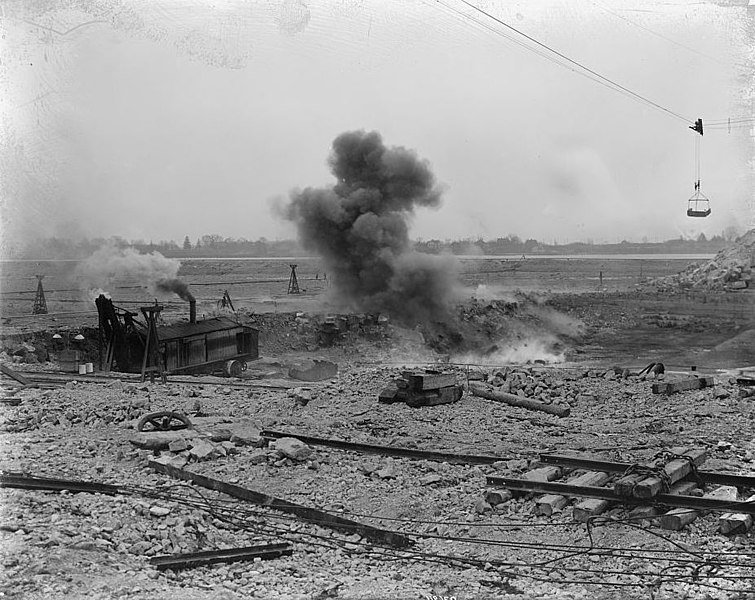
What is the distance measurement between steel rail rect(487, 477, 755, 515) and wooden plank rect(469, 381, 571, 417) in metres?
4.65

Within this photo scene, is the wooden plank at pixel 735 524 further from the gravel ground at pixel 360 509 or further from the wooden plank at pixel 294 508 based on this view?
the wooden plank at pixel 294 508

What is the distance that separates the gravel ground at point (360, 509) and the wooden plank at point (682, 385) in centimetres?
30

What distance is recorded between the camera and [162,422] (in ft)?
36.6

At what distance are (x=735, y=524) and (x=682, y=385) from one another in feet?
24.2

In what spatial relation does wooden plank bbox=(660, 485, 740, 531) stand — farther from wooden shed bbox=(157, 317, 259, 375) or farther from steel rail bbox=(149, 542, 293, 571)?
wooden shed bbox=(157, 317, 259, 375)

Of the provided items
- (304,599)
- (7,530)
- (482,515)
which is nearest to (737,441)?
(482,515)

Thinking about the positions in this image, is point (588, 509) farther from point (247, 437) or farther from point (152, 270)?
point (152, 270)

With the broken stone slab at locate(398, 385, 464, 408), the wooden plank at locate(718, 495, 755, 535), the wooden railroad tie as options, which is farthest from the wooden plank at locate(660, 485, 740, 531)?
the broken stone slab at locate(398, 385, 464, 408)

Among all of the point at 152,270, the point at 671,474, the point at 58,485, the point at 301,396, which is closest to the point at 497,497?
the point at 671,474

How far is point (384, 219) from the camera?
29000 mm

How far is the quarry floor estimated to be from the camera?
5445 millimetres

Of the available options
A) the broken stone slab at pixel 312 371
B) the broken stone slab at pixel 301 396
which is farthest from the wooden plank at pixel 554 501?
the broken stone slab at pixel 312 371

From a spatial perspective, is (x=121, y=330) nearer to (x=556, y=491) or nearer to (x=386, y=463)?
(x=386, y=463)

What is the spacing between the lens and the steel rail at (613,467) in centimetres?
706
